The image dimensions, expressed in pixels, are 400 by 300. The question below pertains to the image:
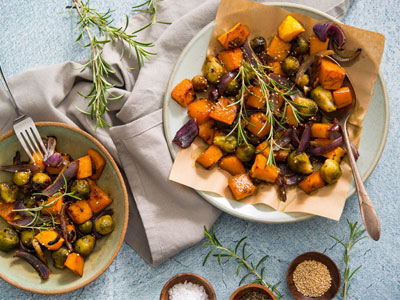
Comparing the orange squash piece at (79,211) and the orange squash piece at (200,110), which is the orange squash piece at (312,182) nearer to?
the orange squash piece at (200,110)

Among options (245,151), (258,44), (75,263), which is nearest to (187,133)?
(245,151)

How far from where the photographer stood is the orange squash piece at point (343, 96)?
2.67m

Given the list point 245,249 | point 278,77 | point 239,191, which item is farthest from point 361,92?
point 245,249

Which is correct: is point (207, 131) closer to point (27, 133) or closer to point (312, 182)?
point (312, 182)

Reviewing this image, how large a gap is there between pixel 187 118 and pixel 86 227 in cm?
99

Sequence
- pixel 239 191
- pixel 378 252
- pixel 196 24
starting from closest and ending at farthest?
pixel 239 191 < pixel 196 24 < pixel 378 252

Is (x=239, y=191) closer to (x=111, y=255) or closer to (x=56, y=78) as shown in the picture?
(x=111, y=255)

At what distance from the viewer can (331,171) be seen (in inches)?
103

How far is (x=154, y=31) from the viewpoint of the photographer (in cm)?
292

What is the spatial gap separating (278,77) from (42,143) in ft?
5.24

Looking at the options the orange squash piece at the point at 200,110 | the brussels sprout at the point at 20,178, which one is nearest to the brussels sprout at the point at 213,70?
the orange squash piece at the point at 200,110

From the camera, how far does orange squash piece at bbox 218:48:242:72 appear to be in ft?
8.87

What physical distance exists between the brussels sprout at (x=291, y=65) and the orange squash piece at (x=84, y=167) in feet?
4.66

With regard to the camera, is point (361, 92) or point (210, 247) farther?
point (210, 247)
